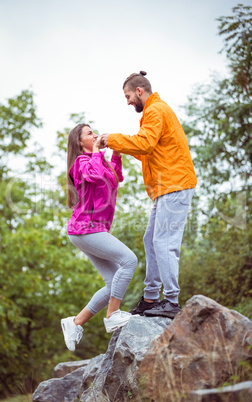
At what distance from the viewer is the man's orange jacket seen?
12.0ft

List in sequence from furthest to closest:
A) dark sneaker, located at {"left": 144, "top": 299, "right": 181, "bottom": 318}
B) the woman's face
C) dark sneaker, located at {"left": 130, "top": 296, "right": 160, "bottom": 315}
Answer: the woman's face
dark sneaker, located at {"left": 130, "top": 296, "right": 160, "bottom": 315}
dark sneaker, located at {"left": 144, "top": 299, "right": 181, "bottom": 318}

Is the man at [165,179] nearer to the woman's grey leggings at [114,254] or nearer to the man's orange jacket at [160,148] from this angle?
the man's orange jacket at [160,148]

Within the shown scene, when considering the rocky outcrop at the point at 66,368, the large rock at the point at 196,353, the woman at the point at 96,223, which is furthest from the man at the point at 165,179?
the rocky outcrop at the point at 66,368

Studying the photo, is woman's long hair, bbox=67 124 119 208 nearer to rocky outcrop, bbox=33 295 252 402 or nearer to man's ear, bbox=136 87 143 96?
man's ear, bbox=136 87 143 96

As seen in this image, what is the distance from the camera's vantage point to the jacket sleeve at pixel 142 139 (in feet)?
12.0

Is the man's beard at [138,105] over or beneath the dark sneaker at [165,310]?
over

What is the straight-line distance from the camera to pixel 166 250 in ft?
12.2

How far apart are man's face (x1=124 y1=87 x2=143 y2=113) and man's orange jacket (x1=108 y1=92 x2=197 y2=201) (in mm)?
159

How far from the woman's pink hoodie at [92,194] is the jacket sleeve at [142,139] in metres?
0.24

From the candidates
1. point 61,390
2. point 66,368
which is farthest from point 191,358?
point 66,368

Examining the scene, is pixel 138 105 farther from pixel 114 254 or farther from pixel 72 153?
pixel 114 254

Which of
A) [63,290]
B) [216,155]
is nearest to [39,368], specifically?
[63,290]

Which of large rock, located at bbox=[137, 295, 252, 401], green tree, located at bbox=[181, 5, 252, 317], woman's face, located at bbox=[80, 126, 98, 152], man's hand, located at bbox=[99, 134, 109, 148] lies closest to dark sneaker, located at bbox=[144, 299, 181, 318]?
large rock, located at bbox=[137, 295, 252, 401]

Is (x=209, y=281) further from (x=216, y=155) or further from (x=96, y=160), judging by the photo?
(x=96, y=160)
